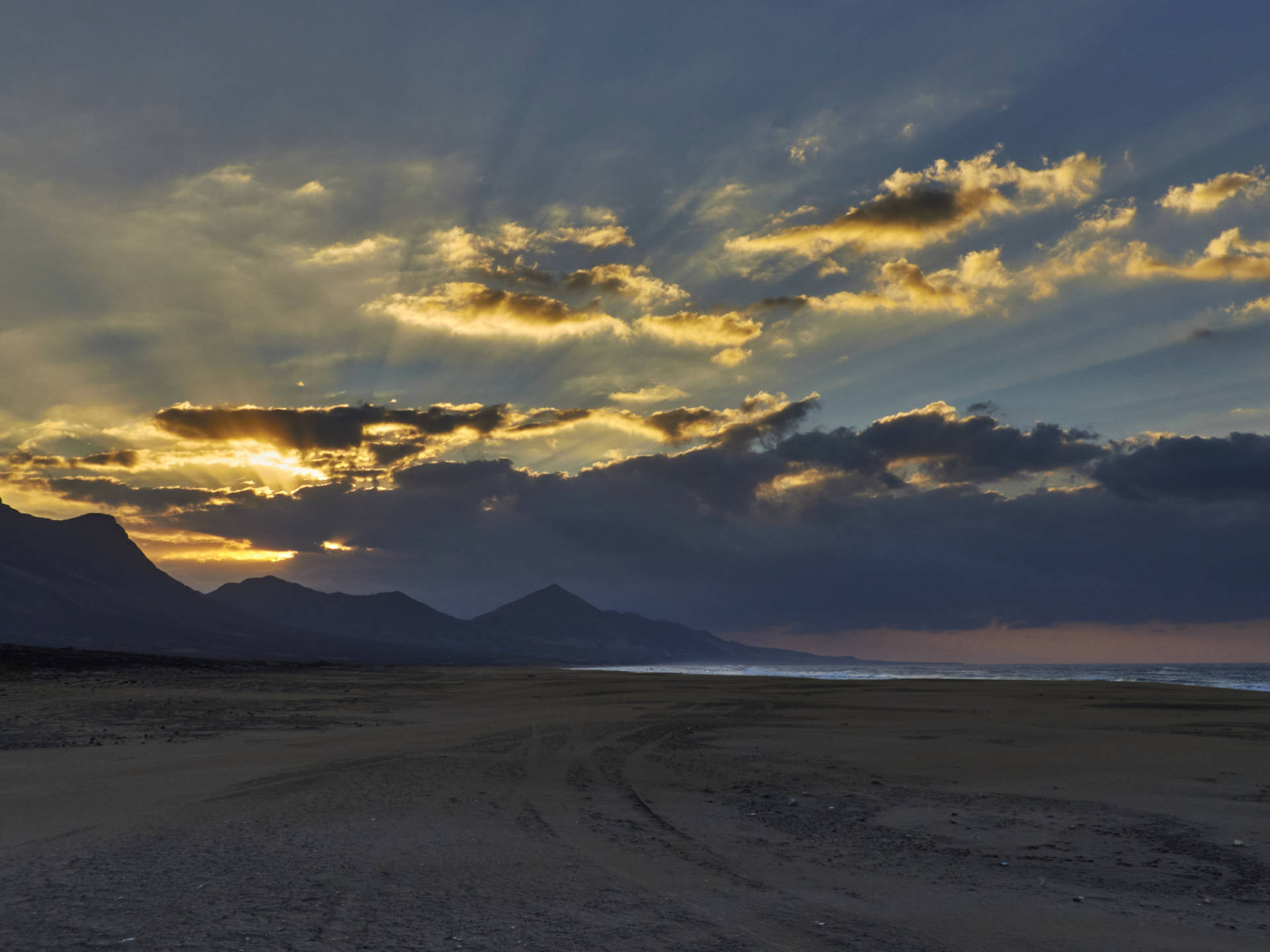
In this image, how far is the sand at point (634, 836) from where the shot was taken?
24.6ft

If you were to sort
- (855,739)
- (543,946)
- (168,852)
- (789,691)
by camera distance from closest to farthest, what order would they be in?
(543,946)
(168,852)
(855,739)
(789,691)

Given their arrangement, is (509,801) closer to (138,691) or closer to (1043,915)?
(1043,915)

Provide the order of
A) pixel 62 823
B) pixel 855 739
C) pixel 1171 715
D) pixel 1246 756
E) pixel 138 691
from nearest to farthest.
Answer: pixel 62 823, pixel 1246 756, pixel 855 739, pixel 1171 715, pixel 138 691

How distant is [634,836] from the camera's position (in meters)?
11.2

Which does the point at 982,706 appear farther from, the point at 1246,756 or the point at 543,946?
the point at 543,946

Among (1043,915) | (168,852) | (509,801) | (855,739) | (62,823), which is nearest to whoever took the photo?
(1043,915)

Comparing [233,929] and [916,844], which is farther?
[916,844]

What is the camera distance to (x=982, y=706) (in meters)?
32.9

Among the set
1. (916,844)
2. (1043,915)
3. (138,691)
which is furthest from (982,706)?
(138,691)

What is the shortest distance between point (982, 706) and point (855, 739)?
13627 millimetres

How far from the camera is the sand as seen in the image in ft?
24.6

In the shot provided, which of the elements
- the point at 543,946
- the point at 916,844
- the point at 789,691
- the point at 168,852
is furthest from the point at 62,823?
the point at 789,691

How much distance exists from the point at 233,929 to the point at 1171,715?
31.1 meters

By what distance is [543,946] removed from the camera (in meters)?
6.87
